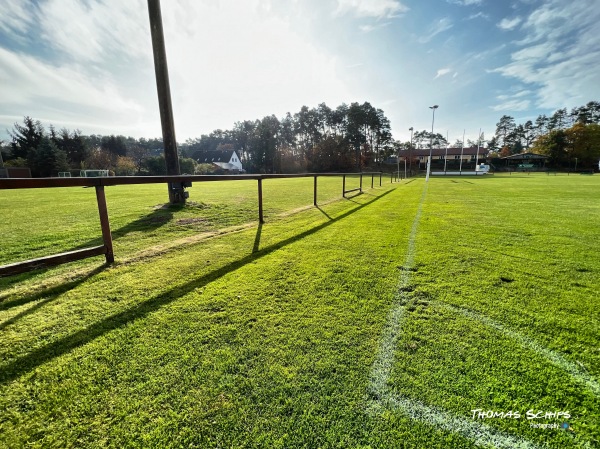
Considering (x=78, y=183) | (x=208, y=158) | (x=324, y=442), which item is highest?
(x=208, y=158)

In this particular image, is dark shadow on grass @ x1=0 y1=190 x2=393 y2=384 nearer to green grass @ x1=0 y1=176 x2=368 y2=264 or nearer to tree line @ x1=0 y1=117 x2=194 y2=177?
green grass @ x1=0 y1=176 x2=368 y2=264

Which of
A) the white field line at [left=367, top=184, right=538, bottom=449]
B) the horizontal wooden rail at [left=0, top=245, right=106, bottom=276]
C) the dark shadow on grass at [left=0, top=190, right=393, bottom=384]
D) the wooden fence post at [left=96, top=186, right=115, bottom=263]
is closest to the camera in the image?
the white field line at [left=367, top=184, right=538, bottom=449]

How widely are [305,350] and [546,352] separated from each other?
153cm

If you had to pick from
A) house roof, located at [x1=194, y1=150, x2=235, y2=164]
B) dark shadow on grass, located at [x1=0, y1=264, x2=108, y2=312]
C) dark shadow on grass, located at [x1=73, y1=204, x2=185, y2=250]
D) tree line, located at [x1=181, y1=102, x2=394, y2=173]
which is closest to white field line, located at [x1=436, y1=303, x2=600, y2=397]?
dark shadow on grass, located at [x1=0, y1=264, x2=108, y2=312]

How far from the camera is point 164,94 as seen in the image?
6.86 m

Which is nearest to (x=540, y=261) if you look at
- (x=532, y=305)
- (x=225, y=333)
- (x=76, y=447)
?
(x=532, y=305)

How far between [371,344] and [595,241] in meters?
4.72

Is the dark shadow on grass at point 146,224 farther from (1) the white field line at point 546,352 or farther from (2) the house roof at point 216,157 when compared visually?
(2) the house roof at point 216,157

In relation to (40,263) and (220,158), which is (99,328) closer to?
(40,263)

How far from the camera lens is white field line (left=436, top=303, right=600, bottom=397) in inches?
54.3

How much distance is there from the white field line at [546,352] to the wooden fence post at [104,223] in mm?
3670

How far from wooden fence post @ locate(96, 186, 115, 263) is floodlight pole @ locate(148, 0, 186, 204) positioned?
4235 mm

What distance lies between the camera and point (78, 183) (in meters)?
2.56

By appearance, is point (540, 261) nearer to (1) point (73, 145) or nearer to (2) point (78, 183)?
(2) point (78, 183)
